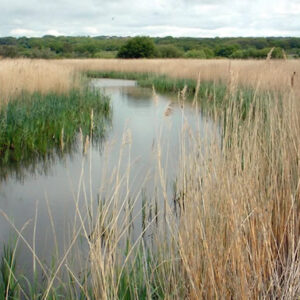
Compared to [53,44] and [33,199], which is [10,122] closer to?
[33,199]

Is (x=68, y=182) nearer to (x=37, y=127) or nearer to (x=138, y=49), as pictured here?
(x=37, y=127)

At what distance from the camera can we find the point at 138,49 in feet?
102

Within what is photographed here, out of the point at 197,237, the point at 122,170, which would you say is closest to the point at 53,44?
the point at 122,170

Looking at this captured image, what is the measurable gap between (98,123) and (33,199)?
2.83 meters

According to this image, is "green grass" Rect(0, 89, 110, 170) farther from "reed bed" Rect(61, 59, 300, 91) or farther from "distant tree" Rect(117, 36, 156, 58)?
"distant tree" Rect(117, 36, 156, 58)

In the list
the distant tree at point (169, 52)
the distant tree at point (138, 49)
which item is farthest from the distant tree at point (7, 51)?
the distant tree at point (169, 52)

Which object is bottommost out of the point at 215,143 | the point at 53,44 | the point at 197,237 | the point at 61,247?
the point at 61,247

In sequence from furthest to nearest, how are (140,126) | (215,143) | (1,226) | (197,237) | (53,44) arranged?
1. (53,44)
2. (140,126)
3. (1,226)
4. (215,143)
5. (197,237)

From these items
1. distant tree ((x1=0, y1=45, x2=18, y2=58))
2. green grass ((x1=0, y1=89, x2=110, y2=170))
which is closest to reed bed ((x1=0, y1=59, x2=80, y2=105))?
green grass ((x1=0, y1=89, x2=110, y2=170))

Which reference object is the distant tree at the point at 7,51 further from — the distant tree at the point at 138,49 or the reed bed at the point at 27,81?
the distant tree at the point at 138,49

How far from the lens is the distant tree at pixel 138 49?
1225 inches

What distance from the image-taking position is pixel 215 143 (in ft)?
6.44

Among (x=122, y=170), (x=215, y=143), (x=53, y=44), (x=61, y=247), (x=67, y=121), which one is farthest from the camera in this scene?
(x=53, y=44)

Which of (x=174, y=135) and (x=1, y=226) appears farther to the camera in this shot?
(x=174, y=135)
